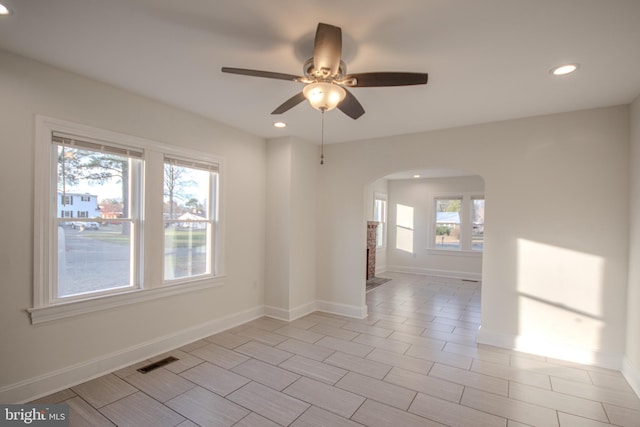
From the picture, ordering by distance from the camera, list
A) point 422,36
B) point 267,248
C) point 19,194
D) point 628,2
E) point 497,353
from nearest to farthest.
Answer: point 628,2, point 422,36, point 19,194, point 497,353, point 267,248

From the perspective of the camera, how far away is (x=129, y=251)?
3.15 meters

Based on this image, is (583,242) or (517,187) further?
(517,187)

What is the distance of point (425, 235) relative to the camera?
27.2 ft

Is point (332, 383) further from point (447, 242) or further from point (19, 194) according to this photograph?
point (447, 242)

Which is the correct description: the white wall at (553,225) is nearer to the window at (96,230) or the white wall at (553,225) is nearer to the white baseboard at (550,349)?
the white baseboard at (550,349)

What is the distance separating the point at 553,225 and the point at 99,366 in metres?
4.88

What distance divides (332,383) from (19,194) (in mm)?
3043

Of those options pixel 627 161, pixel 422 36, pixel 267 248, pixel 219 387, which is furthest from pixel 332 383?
pixel 627 161

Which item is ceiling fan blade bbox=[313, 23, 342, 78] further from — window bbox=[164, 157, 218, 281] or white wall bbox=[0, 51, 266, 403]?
window bbox=[164, 157, 218, 281]

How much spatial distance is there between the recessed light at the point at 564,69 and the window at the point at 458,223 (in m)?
5.63

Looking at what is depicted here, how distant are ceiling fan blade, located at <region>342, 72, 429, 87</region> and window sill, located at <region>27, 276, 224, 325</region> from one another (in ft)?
9.50

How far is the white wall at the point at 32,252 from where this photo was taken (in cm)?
235

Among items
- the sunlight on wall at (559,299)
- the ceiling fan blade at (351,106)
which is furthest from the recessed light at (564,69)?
the sunlight on wall at (559,299)

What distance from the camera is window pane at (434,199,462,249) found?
8008mm
